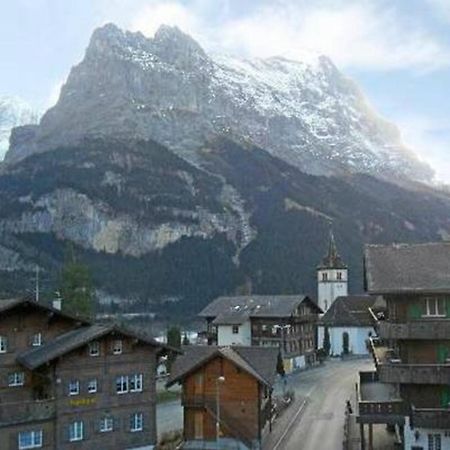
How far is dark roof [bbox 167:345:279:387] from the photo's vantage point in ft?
176

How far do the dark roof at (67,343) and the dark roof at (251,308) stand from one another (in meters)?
46.0

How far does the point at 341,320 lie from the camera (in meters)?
117

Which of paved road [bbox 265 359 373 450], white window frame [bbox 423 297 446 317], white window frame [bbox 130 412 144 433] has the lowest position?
paved road [bbox 265 359 373 450]

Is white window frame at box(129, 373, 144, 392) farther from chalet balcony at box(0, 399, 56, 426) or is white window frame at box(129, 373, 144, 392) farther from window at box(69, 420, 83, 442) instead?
chalet balcony at box(0, 399, 56, 426)

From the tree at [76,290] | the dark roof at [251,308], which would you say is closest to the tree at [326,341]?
the dark roof at [251,308]

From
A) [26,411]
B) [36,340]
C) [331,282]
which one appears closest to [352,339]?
[331,282]

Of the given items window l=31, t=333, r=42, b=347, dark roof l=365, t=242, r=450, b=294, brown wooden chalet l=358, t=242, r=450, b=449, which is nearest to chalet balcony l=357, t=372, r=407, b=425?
brown wooden chalet l=358, t=242, r=450, b=449

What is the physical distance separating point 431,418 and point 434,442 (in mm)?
2369

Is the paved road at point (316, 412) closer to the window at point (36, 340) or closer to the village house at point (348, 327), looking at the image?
the window at point (36, 340)

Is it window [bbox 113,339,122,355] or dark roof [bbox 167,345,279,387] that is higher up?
window [bbox 113,339,122,355]

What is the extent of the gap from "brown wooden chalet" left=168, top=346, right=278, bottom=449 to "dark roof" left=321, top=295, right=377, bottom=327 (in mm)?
63167

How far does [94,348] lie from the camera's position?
165 feet

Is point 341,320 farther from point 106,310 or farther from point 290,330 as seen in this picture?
point 106,310

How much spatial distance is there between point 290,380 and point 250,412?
35.7 m
